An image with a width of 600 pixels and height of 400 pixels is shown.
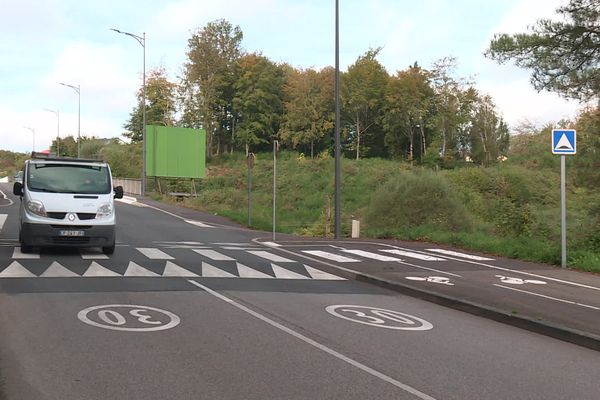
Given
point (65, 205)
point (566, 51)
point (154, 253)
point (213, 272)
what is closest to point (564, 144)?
point (566, 51)

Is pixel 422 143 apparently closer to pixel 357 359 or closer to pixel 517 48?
pixel 517 48

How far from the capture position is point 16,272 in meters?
10.8

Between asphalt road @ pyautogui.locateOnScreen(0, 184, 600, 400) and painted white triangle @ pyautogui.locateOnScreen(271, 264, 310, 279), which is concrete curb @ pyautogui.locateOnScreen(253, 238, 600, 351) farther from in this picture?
painted white triangle @ pyautogui.locateOnScreen(271, 264, 310, 279)

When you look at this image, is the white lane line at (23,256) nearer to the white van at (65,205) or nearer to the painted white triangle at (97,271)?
the white van at (65,205)

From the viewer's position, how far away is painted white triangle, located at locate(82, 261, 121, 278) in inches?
428

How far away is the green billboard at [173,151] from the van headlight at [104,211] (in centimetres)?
3281

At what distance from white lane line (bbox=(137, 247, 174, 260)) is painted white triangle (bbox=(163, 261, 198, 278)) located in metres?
1.37

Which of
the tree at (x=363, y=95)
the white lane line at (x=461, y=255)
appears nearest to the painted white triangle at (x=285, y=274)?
the white lane line at (x=461, y=255)

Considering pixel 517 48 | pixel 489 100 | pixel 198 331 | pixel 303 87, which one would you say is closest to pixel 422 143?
pixel 489 100

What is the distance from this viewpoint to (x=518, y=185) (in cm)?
4881

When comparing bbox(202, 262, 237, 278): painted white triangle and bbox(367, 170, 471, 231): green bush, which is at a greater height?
bbox(367, 170, 471, 231): green bush

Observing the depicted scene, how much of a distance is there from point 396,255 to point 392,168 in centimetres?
4209

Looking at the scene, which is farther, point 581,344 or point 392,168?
point 392,168

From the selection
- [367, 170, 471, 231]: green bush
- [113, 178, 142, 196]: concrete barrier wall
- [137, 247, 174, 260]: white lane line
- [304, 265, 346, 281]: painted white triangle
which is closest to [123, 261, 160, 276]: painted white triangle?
[137, 247, 174, 260]: white lane line
